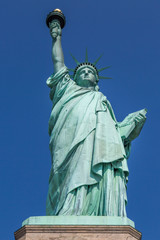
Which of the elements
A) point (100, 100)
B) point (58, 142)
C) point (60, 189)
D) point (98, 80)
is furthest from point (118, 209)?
point (98, 80)

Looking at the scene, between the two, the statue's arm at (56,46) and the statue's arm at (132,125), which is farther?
the statue's arm at (56,46)

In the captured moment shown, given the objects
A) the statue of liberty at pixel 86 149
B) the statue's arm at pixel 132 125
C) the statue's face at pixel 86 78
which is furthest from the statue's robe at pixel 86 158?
the statue's face at pixel 86 78

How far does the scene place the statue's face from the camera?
15.4 metres

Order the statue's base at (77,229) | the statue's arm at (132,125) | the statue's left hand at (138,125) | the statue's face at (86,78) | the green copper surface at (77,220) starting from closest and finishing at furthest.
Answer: the statue's base at (77,229) < the green copper surface at (77,220) < the statue's arm at (132,125) < the statue's left hand at (138,125) < the statue's face at (86,78)

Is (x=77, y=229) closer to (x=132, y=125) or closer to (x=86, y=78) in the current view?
(x=132, y=125)

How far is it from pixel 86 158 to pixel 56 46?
15.0ft

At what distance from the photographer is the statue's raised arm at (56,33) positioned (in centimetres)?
1573

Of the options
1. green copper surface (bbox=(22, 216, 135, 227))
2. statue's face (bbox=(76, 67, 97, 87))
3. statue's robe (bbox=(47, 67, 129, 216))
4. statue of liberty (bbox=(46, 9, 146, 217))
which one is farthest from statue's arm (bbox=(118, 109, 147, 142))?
green copper surface (bbox=(22, 216, 135, 227))

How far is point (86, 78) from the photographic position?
15492mm

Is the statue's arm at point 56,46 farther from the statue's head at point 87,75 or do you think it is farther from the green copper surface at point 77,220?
the green copper surface at point 77,220

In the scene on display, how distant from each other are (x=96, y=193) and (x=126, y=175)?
1.27m

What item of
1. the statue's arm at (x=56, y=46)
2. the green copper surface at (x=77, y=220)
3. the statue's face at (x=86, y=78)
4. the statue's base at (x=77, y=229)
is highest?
Result: the statue's arm at (x=56, y=46)

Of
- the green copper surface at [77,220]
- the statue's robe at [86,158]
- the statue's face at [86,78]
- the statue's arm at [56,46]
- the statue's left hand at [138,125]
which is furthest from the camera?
the statue's arm at [56,46]

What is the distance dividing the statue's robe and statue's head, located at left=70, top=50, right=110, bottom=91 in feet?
2.60
